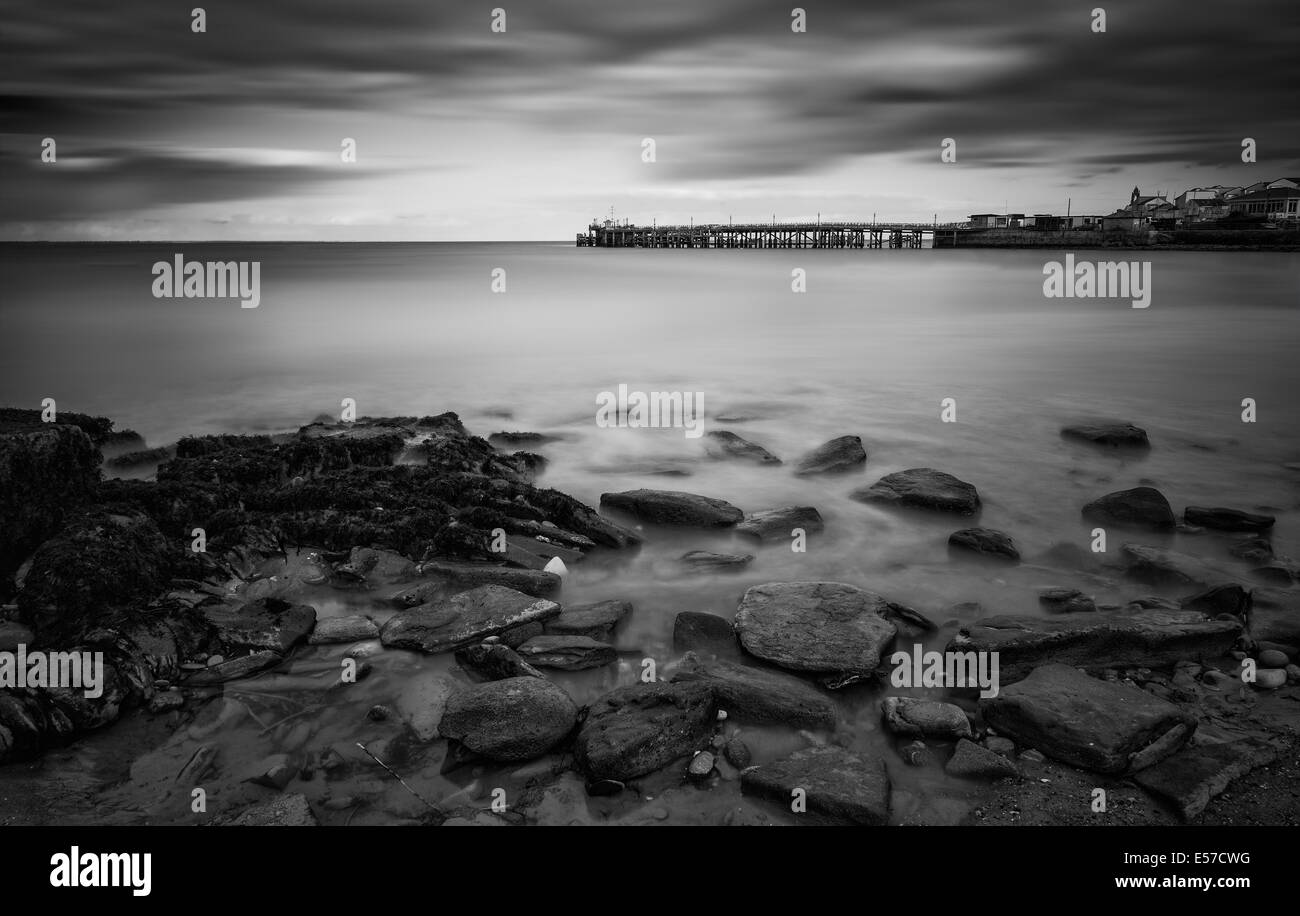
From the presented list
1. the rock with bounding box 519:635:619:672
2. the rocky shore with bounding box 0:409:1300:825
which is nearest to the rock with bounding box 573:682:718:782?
the rocky shore with bounding box 0:409:1300:825

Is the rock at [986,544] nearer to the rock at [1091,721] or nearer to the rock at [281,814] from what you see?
the rock at [1091,721]

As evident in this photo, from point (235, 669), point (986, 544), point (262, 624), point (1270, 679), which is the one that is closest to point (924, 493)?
point (986, 544)

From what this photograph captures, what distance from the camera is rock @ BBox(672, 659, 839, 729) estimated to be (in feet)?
15.3

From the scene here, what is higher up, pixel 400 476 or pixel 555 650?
pixel 400 476

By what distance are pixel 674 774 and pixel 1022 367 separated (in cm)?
1665

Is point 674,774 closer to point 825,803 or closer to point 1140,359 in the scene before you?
point 825,803

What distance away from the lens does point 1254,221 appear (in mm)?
77438

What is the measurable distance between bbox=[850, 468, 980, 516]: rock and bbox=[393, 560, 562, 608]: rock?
4010 mm

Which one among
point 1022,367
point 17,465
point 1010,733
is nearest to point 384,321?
point 1022,367

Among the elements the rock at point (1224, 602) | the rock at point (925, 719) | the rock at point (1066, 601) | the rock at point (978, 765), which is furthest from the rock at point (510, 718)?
the rock at point (1224, 602)

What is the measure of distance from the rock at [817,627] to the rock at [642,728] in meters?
0.89

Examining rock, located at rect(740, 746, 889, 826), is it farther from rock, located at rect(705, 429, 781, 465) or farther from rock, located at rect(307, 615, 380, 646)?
rock, located at rect(705, 429, 781, 465)

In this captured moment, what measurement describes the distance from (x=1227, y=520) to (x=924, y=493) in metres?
2.84

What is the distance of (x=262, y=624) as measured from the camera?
548 centimetres
